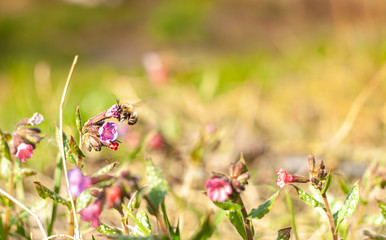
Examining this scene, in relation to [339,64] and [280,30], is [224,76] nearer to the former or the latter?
[339,64]

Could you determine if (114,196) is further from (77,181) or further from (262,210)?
(262,210)

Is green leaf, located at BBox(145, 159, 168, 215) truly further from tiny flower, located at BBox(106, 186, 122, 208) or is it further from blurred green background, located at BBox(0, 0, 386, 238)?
blurred green background, located at BBox(0, 0, 386, 238)

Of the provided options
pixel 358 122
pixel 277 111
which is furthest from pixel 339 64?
pixel 358 122

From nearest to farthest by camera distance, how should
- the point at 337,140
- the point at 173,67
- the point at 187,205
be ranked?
the point at 187,205 → the point at 337,140 → the point at 173,67

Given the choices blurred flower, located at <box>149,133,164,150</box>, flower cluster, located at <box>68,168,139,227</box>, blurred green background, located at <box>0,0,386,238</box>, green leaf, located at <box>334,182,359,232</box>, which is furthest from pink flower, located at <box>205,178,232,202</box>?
blurred flower, located at <box>149,133,164,150</box>


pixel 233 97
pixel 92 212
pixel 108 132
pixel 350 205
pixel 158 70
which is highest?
pixel 158 70

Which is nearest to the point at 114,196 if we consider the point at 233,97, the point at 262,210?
the point at 262,210

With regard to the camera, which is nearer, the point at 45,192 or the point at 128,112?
the point at 45,192
